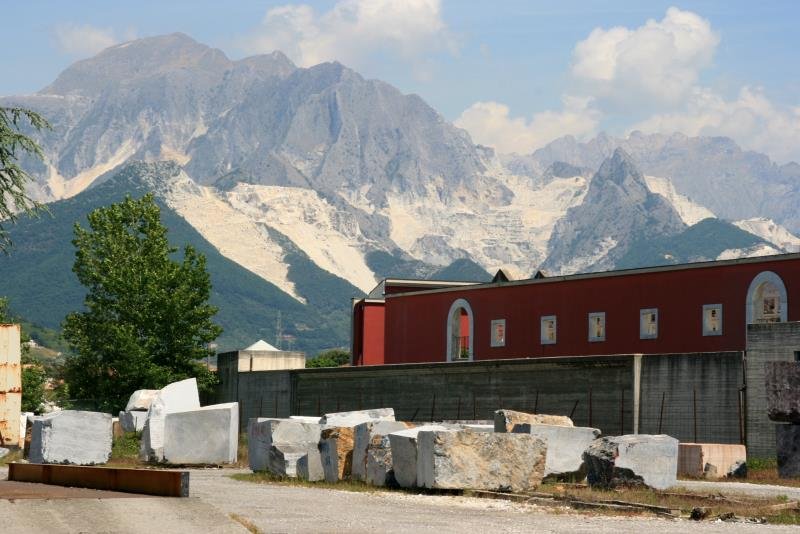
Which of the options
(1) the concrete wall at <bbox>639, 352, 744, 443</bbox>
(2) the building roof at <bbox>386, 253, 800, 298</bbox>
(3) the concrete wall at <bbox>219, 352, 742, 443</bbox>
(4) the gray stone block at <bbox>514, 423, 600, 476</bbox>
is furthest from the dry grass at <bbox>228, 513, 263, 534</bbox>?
(2) the building roof at <bbox>386, 253, 800, 298</bbox>

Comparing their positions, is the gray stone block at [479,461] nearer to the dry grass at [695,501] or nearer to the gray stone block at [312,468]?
the dry grass at [695,501]

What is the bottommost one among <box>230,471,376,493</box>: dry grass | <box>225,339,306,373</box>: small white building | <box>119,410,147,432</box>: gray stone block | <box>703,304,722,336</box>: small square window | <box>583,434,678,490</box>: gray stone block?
<box>230,471,376,493</box>: dry grass

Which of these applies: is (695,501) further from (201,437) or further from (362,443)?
(201,437)

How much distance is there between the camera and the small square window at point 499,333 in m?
60.8

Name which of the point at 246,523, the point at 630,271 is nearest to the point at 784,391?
the point at 246,523

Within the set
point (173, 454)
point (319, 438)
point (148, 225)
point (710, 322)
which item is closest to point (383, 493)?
point (319, 438)

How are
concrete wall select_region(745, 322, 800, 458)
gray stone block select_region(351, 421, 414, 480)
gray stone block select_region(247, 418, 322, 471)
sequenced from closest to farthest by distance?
gray stone block select_region(351, 421, 414, 480)
gray stone block select_region(247, 418, 322, 471)
concrete wall select_region(745, 322, 800, 458)

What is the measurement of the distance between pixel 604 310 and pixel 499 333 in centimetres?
692

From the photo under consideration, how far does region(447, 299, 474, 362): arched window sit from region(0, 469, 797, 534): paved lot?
Answer: 36.6 m

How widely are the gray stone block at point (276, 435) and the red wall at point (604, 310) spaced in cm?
2091

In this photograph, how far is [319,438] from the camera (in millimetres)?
34156

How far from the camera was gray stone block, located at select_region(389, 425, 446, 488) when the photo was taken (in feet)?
94.2

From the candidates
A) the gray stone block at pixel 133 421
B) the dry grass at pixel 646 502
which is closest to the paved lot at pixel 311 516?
the dry grass at pixel 646 502

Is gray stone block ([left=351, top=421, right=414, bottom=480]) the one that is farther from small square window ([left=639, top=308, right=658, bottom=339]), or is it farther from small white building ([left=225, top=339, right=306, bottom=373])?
small white building ([left=225, top=339, right=306, bottom=373])
